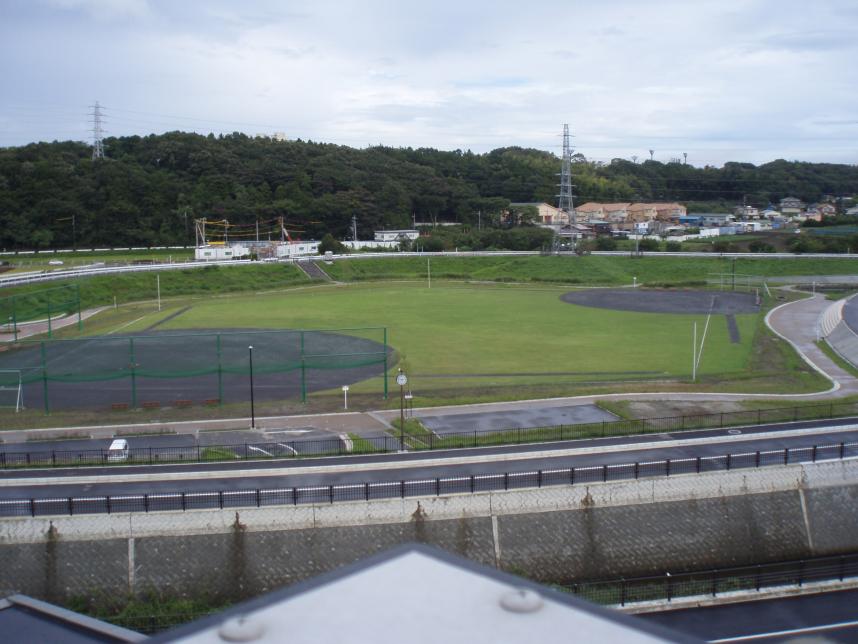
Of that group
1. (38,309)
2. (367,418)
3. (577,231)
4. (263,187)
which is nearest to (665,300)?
(367,418)

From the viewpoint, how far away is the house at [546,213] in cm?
11269

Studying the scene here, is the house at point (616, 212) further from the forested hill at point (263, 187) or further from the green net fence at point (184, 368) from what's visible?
the green net fence at point (184, 368)

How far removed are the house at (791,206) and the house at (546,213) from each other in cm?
4436

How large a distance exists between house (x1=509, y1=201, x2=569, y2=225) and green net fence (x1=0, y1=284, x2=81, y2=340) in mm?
74805

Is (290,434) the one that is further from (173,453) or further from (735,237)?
(735,237)

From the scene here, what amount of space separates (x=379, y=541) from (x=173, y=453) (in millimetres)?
7440

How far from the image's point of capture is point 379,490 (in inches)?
669

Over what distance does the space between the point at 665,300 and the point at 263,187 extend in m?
60.0

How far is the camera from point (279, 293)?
61062 mm

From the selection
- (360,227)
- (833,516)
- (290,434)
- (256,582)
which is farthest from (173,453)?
(360,227)

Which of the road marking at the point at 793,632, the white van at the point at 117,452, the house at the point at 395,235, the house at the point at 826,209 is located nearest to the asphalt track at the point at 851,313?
the road marking at the point at 793,632

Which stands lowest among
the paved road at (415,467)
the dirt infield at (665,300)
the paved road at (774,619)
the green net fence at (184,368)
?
the paved road at (774,619)

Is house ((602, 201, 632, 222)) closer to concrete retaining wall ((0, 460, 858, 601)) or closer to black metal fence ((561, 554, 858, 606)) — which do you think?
concrete retaining wall ((0, 460, 858, 601))

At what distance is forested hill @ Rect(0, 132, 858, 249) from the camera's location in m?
80.6
